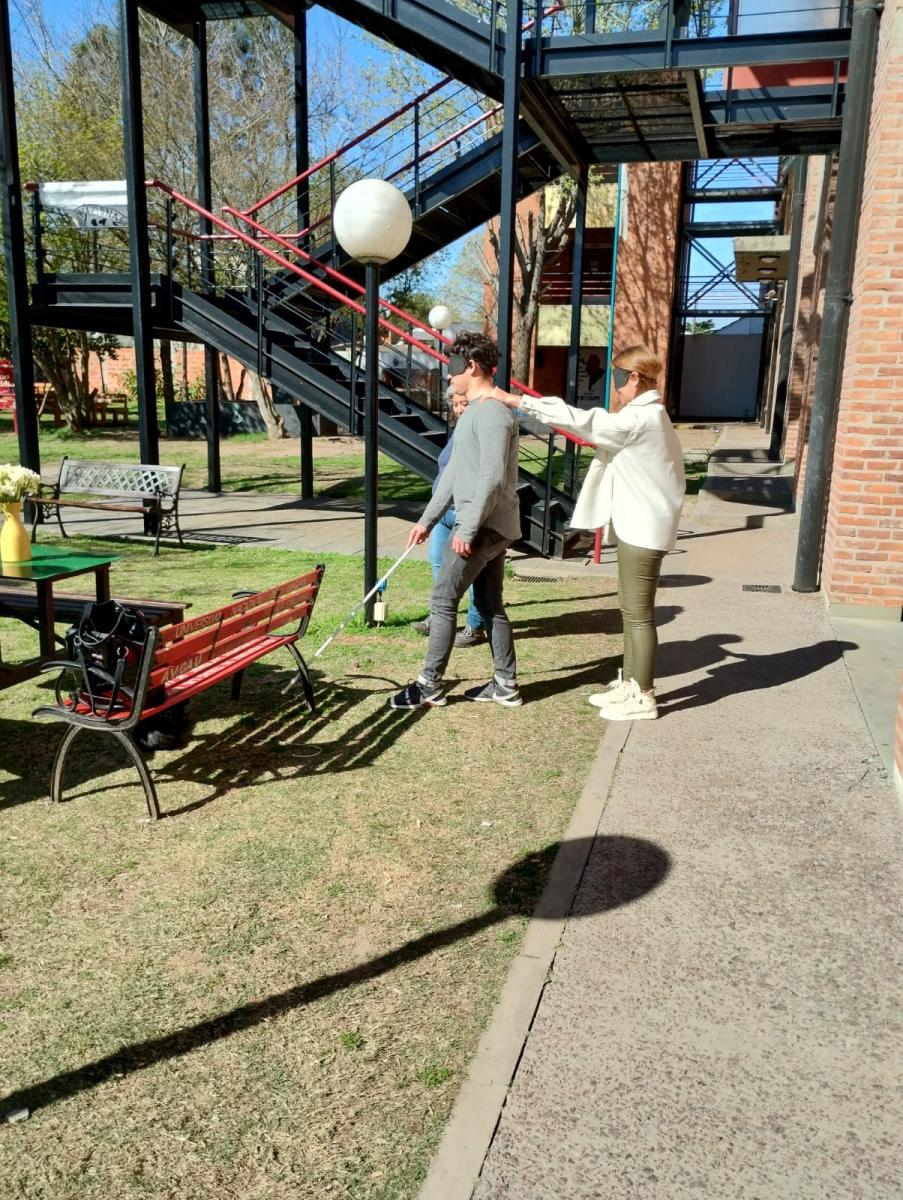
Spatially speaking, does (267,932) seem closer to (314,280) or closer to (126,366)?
(314,280)

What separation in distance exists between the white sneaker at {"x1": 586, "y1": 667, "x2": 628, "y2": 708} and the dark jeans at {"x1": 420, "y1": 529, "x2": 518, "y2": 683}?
500mm

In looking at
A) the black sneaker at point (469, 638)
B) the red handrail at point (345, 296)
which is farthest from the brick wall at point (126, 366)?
the black sneaker at point (469, 638)

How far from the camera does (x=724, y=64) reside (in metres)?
8.52

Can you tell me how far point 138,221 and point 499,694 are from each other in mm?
7931

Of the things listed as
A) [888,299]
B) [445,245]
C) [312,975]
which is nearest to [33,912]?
[312,975]

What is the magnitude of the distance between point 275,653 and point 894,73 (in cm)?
592

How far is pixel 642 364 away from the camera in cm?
481

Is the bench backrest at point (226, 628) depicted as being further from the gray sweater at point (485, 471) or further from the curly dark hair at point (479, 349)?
the curly dark hair at point (479, 349)

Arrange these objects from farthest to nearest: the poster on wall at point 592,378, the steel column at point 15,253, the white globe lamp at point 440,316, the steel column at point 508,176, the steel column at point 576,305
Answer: the poster on wall at point 592,378 → the white globe lamp at point 440,316 → the steel column at point 576,305 → the steel column at point 15,253 → the steel column at point 508,176

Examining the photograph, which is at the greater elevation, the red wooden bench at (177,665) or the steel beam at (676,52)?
the steel beam at (676,52)

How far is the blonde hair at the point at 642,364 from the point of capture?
482 centimetres

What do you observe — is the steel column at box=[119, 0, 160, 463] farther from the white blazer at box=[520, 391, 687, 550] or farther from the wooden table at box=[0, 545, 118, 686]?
the white blazer at box=[520, 391, 687, 550]

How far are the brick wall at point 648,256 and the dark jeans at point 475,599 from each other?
2539 cm

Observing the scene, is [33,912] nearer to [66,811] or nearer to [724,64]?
[66,811]
